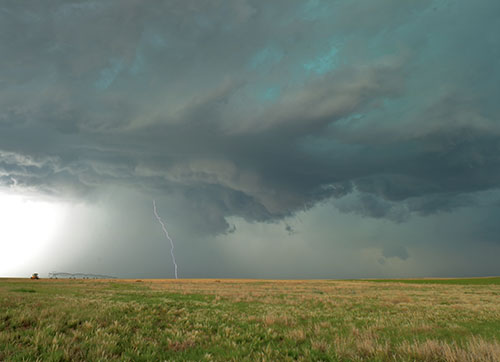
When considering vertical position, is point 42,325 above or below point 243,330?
above

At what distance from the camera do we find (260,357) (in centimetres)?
809

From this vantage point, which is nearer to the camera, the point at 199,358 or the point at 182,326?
the point at 199,358

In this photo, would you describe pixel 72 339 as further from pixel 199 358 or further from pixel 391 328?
pixel 391 328

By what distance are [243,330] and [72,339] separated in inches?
257

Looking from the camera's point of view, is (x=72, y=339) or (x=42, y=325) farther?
(x=42, y=325)

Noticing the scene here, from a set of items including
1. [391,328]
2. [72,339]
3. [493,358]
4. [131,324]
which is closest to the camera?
[493,358]

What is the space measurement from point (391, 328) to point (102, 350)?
41.0 feet

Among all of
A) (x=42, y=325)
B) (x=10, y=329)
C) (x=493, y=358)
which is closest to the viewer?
(x=493, y=358)

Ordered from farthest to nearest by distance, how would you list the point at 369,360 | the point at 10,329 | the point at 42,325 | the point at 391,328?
the point at 391,328 → the point at 42,325 → the point at 10,329 → the point at 369,360

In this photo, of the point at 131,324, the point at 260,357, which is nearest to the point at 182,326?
the point at 131,324

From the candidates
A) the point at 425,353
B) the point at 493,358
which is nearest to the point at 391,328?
the point at 425,353

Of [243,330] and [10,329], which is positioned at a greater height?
[10,329]

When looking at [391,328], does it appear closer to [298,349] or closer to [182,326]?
[298,349]

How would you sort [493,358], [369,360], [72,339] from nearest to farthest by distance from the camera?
[493,358] → [369,360] → [72,339]
